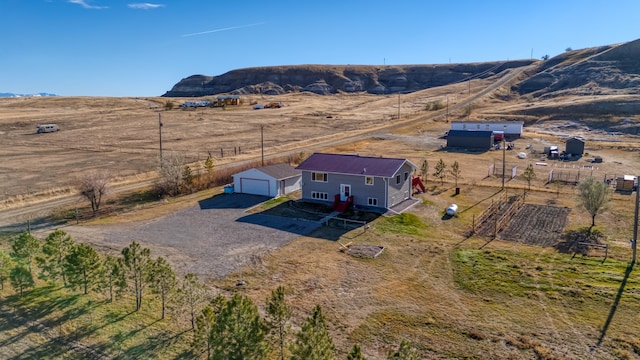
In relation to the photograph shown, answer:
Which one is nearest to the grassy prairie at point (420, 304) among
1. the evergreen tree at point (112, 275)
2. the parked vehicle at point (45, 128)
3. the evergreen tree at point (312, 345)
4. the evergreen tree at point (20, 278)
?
the evergreen tree at point (20, 278)

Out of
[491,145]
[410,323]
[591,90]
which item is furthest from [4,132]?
[591,90]

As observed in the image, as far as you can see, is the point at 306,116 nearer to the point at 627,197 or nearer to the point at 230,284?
the point at 627,197

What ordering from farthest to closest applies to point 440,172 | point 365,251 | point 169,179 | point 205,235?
point 440,172 → point 169,179 → point 205,235 → point 365,251

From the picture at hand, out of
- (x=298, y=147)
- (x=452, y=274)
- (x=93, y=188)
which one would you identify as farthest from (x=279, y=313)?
(x=298, y=147)

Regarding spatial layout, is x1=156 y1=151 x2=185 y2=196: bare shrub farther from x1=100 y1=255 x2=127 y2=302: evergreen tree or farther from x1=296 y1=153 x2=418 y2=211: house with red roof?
x1=100 y1=255 x2=127 y2=302: evergreen tree

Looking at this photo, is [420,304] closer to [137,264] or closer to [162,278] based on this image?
[162,278]

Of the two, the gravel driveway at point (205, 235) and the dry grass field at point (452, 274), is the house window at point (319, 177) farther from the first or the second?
the dry grass field at point (452, 274)
